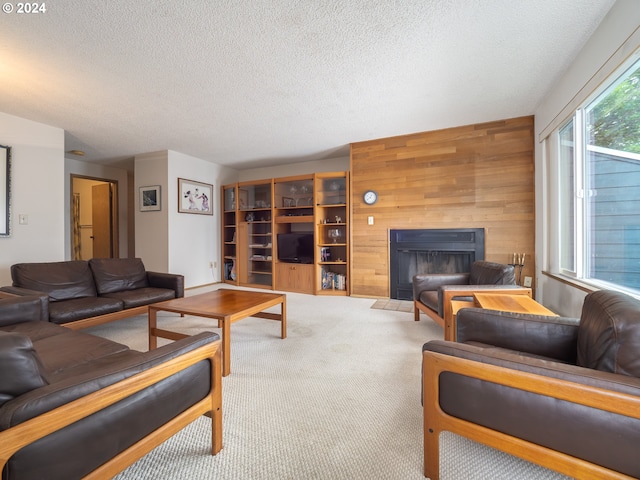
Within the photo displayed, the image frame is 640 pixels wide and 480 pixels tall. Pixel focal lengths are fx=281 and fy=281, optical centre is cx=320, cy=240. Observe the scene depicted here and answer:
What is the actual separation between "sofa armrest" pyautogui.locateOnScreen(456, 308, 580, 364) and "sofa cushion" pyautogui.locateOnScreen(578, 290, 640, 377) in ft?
0.42

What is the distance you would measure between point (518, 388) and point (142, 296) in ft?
10.5

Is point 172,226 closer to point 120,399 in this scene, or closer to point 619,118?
point 120,399

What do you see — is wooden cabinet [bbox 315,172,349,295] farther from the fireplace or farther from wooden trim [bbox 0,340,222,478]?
wooden trim [bbox 0,340,222,478]

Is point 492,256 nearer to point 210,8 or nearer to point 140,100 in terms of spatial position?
point 210,8

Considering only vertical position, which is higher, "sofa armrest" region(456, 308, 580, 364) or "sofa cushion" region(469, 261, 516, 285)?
"sofa cushion" region(469, 261, 516, 285)

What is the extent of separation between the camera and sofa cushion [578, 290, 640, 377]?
0.94 m

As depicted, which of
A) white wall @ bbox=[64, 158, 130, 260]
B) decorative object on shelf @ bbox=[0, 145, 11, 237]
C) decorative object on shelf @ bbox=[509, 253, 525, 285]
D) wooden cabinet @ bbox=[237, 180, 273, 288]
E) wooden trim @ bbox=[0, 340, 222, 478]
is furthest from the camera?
wooden cabinet @ bbox=[237, 180, 273, 288]

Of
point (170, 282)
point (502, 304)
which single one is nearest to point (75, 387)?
point (502, 304)

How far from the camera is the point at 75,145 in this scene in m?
4.38

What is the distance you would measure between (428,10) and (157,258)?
16.5 feet

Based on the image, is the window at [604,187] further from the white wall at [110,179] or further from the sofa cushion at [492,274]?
the white wall at [110,179]

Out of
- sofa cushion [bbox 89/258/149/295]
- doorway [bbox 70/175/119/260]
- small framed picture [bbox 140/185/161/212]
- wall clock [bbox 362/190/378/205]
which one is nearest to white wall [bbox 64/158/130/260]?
doorway [bbox 70/175/119/260]

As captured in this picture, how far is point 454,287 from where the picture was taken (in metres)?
2.48

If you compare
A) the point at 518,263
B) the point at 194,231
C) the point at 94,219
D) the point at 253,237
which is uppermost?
the point at 94,219
